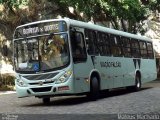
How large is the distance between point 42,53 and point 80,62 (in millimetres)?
1449

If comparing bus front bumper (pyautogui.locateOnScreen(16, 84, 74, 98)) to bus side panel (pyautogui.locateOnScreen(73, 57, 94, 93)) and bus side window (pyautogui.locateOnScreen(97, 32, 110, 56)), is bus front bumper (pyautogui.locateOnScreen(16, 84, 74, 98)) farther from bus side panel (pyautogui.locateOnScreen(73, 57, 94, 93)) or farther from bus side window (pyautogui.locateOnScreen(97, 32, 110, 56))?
bus side window (pyautogui.locateOnScreen(97, 32, 110, 56))

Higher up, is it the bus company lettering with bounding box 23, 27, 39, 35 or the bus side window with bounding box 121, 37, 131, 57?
the bus company lettering with bounding box 23, 27, 39, 35

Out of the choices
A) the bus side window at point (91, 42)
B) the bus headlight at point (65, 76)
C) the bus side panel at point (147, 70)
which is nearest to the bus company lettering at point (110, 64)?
the bus side window at point (91, 42)

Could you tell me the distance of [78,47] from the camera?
59.2 feet

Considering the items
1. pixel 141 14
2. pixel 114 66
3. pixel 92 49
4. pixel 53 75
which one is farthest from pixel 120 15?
pixel 53 75

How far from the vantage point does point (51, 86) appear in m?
17.3

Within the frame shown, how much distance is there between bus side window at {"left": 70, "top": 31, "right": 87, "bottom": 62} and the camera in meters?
17.7

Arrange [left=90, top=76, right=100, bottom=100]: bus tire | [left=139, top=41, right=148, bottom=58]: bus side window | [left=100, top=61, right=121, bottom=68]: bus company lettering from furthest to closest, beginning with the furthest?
[left=139, top=41, right=148, bottom=58]: bus side window, [left=100, top=61, right=121, bottom=68]: bus company lettering, [left=90, top=76, right=100, bottom=100]: bus tire

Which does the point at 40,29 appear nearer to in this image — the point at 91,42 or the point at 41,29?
the point at 41,29

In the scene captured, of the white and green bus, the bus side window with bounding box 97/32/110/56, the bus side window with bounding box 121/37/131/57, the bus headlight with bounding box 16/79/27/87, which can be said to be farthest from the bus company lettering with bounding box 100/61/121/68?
the bus headlight with bounding box 16/79/27/87

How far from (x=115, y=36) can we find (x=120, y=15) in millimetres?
9720

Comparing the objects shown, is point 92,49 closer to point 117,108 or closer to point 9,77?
point 117,108

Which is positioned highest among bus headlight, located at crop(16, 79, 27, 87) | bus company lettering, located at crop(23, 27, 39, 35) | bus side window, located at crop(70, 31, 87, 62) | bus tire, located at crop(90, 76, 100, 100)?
bus company lettering, located at crop(23, 27, 39, 35)

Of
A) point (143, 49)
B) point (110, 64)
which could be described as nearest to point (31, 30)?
point (110, 64)
